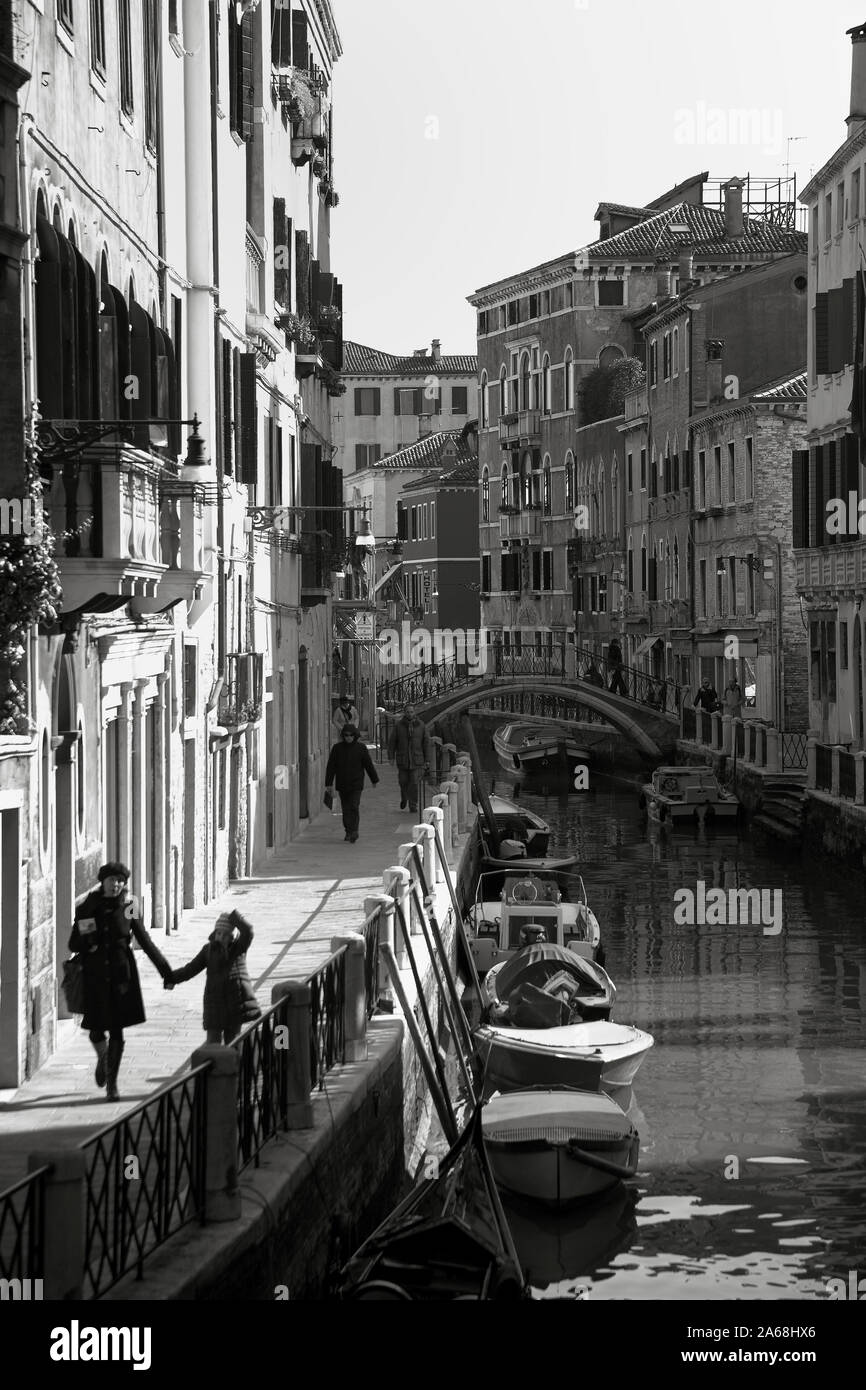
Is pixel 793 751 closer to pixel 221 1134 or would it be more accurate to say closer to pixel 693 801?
pixel 693 801

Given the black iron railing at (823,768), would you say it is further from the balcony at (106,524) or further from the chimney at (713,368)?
the balcony at (106,524)

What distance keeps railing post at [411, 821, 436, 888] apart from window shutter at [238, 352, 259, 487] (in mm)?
4379

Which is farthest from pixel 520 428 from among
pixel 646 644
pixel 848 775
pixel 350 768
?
pixel 350 768

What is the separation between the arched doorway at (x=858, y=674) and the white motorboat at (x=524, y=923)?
9.99 metres

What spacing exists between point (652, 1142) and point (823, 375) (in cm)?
2162

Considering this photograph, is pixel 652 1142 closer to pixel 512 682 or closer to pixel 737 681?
pixel 737 681

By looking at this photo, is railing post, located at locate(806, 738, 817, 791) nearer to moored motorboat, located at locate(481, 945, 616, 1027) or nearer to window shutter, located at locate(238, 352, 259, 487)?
window shutter, located at locate(238, 352, 259, 487)

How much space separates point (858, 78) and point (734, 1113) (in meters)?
20.0
